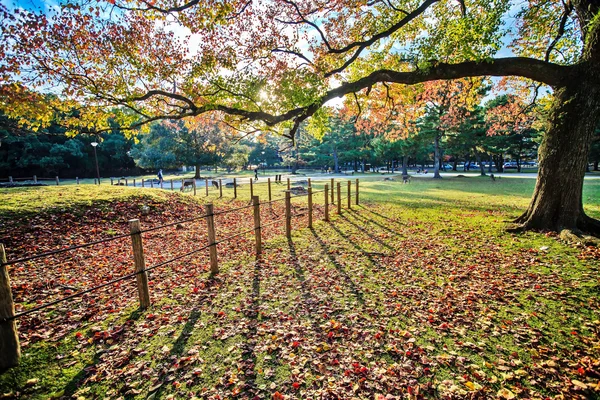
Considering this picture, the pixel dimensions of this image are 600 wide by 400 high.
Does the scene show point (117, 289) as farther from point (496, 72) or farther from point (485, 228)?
point (496, 72)

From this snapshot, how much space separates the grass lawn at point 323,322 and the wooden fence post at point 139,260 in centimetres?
22

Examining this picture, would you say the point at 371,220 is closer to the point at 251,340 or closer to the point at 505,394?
the point at 251,340

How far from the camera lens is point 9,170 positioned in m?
36.8

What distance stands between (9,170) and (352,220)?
49421 millimetres

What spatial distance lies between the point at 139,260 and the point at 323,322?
300 cm

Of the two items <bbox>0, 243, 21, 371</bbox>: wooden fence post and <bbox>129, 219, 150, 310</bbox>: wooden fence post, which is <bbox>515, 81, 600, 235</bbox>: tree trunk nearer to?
<bbox>129, 219, 150, 310</bbox>: wooden fence post

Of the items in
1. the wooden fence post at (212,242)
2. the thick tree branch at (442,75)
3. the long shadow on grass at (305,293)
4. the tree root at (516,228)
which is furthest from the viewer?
the tree root at (516,228)

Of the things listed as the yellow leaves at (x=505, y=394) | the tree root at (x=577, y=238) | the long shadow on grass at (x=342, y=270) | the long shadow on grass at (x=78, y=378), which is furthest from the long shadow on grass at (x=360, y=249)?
the long shadow on grass at (x=78, y=378)

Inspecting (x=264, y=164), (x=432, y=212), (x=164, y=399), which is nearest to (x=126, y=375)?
(x=164, y=399)

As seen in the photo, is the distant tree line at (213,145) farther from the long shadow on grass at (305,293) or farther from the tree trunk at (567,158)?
the long shadow on grass at (305,293)

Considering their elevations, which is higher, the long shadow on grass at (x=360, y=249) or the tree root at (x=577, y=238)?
the tree root at (x=577, y=238)

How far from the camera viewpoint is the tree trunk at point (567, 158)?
6590 mm

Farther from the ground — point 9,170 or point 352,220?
point 9,170

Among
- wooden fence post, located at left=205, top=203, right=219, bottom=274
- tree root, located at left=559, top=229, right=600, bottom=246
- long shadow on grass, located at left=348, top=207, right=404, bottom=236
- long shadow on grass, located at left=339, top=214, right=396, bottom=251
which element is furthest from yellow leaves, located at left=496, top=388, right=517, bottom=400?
long shadow on grass, located at left=348, top=207, right=404, bottom=236
